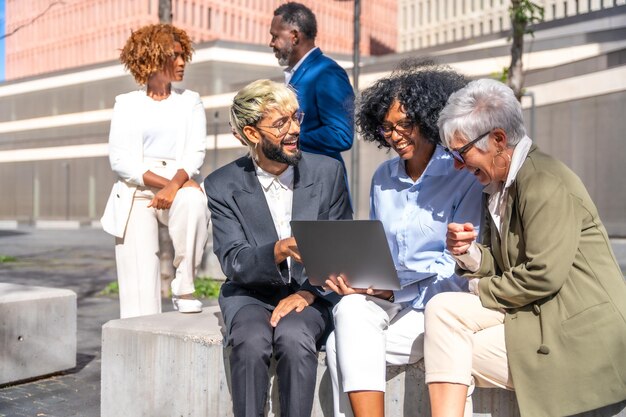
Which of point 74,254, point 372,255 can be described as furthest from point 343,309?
point 74,254

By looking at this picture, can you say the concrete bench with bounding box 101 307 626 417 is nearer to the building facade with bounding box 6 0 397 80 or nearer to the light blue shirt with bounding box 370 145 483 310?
the light blue shirt with bounding box 370 145 483 310

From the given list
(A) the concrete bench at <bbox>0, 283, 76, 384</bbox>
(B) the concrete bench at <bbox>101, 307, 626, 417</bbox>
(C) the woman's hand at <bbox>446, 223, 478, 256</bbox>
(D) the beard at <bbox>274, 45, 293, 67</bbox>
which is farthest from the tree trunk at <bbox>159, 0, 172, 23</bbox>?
(C) the woman's hand at <bbox>446, 223, 478, 256</bbox>

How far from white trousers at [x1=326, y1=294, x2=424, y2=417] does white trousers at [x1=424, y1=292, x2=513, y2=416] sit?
23 centimetres

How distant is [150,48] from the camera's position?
5.80 meters

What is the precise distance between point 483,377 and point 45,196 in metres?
61.1

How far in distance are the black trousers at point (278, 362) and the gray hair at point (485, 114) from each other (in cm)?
103

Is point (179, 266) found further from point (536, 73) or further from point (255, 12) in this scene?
point (255, 12)

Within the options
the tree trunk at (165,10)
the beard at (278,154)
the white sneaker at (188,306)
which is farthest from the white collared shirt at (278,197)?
the tree trunk at (165,10)

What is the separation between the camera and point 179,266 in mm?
5406

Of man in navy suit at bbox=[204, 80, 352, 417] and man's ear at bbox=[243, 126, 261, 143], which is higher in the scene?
man's ear at bbox=[243, 126, 261, 143]

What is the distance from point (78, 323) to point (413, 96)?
5420 millimetres

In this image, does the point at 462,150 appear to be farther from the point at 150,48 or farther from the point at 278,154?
the point at 150,48

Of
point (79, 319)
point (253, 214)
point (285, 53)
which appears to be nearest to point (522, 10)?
point (79, 319)

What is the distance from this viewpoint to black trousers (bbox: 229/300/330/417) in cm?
358
